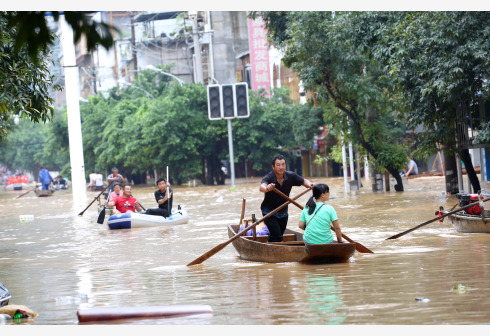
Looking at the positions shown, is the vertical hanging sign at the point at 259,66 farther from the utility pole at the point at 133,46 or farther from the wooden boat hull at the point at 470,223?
the wooden boat hull at the point at 470,223

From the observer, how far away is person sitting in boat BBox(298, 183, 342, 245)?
1085cm

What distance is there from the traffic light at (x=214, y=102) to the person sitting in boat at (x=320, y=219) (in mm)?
28088

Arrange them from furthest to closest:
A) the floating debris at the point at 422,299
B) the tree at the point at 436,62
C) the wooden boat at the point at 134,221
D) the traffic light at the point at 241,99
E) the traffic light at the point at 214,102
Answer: the traffic light at the point at 214,102
the traffic light at the point at 241,99
the wooden boat at the point at 134,221
the tree at the point at 436,62
the floating debris at the point at 422,299

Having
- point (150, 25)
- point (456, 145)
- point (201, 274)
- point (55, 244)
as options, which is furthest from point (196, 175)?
point (201, 274)

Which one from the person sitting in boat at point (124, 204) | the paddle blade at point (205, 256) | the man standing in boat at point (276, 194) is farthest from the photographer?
the person sitting in boat at point (124, 204)

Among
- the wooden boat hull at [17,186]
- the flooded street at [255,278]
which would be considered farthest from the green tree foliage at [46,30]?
the wooden boat hull at [17,186]

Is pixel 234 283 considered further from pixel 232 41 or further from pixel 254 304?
pixel 232 41

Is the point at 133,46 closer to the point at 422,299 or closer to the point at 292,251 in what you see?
the point at 292,251

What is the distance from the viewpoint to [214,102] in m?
39.0

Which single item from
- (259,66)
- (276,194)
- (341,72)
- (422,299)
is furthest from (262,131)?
(422,299)

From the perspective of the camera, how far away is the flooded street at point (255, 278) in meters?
7.57

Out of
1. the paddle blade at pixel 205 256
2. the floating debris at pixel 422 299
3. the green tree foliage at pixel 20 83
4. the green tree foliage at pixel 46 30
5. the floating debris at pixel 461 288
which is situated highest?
the green tree foliage at pixel 20 83

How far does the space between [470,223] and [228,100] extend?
2571 centimetres

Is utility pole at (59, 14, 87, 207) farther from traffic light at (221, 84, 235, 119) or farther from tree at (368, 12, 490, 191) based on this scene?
tree at (368, 12, 490, 191)
